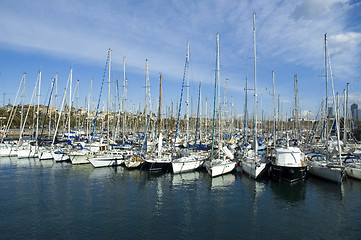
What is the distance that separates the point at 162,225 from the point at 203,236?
3.16 meters

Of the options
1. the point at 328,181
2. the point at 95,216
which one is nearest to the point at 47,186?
the point at 95,216

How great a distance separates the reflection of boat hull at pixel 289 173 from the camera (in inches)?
1089

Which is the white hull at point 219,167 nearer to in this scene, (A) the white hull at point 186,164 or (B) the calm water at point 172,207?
(B) the calm water at point 172,207

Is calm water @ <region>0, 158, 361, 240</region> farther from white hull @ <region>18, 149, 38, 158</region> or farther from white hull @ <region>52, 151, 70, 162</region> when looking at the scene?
white hull @ <region>18, 149, 38, 158</region>

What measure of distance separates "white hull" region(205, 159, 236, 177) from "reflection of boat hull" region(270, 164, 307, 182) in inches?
220

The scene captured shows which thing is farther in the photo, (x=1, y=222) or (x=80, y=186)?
(x=80, y=186)

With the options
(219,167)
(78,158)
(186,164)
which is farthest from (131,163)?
(219,167)

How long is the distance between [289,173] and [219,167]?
318 inches

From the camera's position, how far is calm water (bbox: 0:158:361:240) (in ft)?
52.5

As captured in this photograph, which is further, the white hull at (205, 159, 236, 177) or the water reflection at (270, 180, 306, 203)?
the white hull at (205, 159, 236, 177)

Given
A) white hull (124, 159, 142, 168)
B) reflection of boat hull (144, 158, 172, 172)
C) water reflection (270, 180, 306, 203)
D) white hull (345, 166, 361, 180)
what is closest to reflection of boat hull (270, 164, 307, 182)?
water reflection (270, 180, 306, 203)

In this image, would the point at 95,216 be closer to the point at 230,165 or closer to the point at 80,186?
the point at 80,186

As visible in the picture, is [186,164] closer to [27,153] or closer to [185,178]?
[185,178]

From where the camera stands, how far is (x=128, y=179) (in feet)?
99.2
